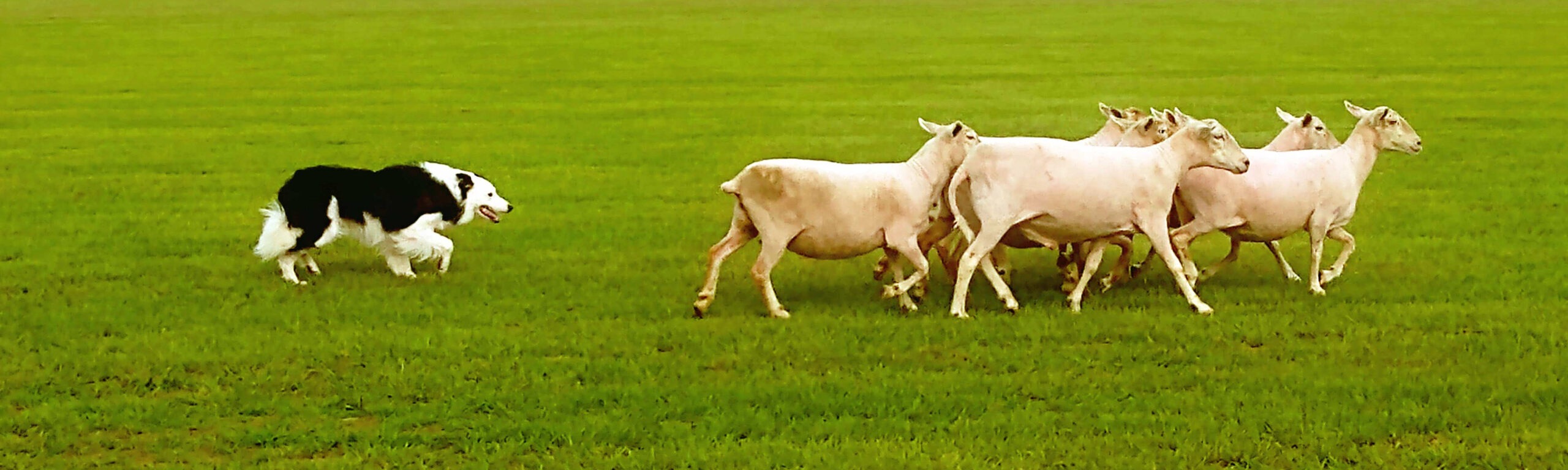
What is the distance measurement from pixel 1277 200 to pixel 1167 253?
112 centimetres

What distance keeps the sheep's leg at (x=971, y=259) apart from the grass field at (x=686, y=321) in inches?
9.7

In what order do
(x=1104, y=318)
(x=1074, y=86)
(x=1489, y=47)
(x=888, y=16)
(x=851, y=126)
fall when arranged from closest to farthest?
(x=1104, y=318) → (x=851, y=126) → (x=1074, y=86) → (x=1489, y=47) → (x=888, y=16)

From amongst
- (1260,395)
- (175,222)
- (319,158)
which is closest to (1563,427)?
(1260,395)

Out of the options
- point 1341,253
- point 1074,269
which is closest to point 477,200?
point 1074,269

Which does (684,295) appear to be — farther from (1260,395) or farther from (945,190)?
(1260,395)

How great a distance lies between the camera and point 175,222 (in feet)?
50.5

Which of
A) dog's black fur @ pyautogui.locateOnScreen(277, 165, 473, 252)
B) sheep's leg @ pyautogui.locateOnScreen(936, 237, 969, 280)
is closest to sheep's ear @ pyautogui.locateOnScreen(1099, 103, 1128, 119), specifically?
sheep's leg @ pyautogui.locateOnScreen(936, 237, 969, 280)

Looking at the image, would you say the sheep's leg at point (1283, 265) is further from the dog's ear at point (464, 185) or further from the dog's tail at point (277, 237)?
the dog's tail at point (277, 237)

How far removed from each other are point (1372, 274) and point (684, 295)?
4.73 meters

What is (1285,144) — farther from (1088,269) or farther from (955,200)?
(955,200)

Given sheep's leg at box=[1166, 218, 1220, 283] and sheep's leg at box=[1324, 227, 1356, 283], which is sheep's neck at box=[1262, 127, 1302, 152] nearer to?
sheep's leg at box=[1324, 227, 1356, 283]

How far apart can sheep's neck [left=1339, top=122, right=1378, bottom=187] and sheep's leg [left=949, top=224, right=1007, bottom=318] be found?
288 cm

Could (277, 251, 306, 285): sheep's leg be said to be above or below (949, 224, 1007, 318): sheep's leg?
below

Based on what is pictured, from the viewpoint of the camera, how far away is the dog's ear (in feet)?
42.9
